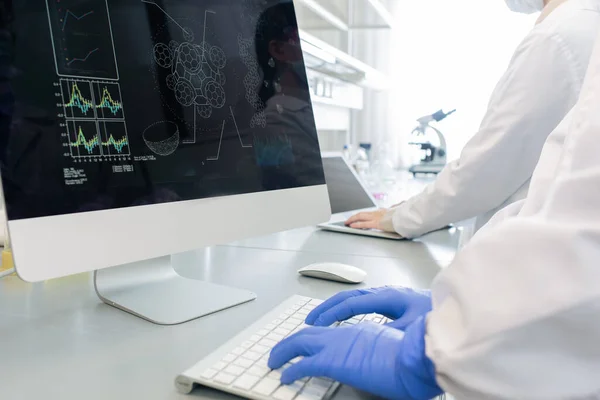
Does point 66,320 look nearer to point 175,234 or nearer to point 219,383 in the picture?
point 175,234

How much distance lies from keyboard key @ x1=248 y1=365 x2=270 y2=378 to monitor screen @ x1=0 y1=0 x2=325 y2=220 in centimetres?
28

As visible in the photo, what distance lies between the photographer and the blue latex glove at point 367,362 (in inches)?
17.7

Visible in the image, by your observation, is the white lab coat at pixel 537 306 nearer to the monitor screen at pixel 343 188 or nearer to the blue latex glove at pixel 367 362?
the blue latex glove at pixel 367 362

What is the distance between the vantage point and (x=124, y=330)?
2.01 ft

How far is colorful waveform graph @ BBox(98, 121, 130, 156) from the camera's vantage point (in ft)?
1.92

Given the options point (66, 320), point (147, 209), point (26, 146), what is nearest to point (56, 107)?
point (26, 146)

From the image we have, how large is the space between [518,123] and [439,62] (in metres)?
2.79

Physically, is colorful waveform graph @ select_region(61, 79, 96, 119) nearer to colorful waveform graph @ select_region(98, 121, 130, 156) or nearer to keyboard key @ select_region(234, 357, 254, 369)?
colorful waveform graph @ select_region(98, 121, 130, 156)

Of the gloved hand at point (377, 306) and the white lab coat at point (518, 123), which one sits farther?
the white lab coat at point (518, 123)

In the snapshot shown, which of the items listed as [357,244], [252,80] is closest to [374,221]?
[357,244]

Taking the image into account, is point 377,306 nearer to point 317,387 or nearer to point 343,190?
point 317,387

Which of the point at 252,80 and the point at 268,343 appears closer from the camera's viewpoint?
the point at 268,343

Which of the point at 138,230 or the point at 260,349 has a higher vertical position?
the point at 138,230

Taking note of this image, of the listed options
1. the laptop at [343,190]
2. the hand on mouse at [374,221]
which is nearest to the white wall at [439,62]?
the laptop at [343,190]
